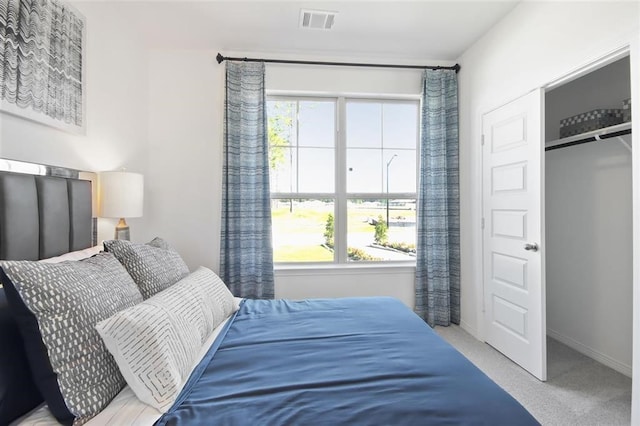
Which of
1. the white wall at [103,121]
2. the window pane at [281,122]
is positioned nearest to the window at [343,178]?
the window pane at [281,122]

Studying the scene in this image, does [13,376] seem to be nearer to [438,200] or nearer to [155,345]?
[155,345]

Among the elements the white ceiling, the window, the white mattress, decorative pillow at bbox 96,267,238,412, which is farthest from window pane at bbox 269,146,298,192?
the white mattress

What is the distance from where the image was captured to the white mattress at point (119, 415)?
88 cm

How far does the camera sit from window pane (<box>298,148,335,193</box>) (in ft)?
10.8

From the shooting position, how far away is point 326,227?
3.35m

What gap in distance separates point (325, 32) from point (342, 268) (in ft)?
7.31

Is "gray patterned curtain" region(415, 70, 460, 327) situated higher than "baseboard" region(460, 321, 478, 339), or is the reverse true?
"gray patterned curtain" region(415, 70, 460, 327)

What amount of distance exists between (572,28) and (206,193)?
306 cm

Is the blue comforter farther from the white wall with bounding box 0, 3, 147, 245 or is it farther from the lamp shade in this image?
the white wall with bounding box 0, 3, 147, 245

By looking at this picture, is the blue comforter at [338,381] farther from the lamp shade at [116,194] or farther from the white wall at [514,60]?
the white wall at [514,60]

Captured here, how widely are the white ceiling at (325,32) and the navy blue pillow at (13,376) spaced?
2.34 meters

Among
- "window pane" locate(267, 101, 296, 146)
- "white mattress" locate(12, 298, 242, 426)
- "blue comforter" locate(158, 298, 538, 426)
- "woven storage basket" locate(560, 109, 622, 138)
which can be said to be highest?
"window pane" locate(267, 101, 296, 146)

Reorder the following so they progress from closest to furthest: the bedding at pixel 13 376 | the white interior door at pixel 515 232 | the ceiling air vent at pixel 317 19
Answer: the bedding at pixel 13 376
the white interior door at pixel 515 232
the ceiling air vent at pixel 317 19

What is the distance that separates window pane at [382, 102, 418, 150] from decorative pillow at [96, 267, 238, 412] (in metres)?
2.76
